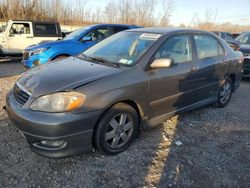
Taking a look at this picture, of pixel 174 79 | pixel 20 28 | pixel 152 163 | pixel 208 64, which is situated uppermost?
pixel 20 28

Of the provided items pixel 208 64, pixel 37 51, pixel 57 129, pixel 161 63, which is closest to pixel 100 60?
pixel 161 63

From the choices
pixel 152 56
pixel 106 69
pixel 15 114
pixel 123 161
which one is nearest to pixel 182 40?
pixel 152 56

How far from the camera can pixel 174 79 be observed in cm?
383

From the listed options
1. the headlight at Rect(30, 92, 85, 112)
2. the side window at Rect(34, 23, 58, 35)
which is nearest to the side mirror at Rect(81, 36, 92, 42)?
the side window at Rect(34, 23, 58, 35)

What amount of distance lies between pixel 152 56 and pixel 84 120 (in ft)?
4.49

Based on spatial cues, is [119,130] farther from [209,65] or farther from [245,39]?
[245,39]

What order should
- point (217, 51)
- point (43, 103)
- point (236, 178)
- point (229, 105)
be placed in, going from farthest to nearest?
point (229, 105), point (217, 51), point (236, 178), point (43, 103)

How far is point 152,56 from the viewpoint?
11.7 ft

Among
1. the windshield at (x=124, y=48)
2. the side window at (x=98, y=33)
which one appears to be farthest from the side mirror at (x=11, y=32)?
the windshield at (x=124, y=48)

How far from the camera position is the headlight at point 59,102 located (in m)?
2.79

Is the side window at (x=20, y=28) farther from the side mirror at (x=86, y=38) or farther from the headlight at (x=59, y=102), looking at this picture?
the headlight at (x=59, y=102)

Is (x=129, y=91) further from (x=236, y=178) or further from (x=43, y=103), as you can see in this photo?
(x=236, y=178)

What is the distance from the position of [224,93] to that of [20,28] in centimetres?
908

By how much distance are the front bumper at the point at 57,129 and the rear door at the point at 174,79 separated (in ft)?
3.46
